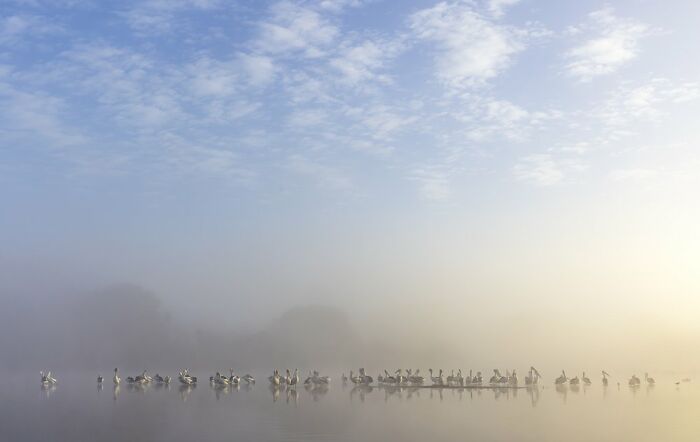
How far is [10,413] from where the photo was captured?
37.2 m

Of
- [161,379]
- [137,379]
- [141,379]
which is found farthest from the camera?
[161,379]

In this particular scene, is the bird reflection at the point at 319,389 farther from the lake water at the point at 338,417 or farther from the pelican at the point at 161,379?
the pelican at the point at 161,379

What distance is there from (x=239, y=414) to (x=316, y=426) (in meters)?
7.07

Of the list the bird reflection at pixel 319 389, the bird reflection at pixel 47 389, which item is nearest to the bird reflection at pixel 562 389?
the bird reflection at pixel 319 389

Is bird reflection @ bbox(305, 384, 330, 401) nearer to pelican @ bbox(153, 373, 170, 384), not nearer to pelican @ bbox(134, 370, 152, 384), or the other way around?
pelican @ bbox(153, 373, 170, 384)

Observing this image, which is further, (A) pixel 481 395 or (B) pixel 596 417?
(A) pixel 481 395

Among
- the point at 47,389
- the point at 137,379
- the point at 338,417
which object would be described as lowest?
the point at 338,417

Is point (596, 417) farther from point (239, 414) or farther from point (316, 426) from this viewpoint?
point (239, 414)

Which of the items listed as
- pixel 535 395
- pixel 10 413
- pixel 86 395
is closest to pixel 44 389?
pixel 86 395

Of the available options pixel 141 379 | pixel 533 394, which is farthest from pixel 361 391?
pixel 141 379

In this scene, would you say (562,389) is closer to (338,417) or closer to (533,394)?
(533,394)

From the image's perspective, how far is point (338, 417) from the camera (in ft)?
123

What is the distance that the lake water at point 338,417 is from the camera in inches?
1188

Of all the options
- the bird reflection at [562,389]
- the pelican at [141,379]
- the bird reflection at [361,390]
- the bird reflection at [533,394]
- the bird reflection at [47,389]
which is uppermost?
the pelican at [141,379]
